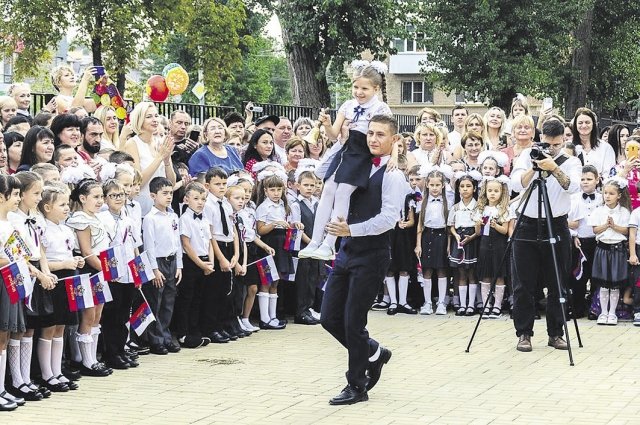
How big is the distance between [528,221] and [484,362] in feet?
5.05

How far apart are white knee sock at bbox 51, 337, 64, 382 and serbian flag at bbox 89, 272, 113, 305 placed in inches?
18.4

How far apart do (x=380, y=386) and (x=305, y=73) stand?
1525 centimetres

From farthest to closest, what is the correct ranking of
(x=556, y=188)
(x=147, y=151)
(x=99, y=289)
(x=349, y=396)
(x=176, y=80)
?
1. (x=176, y=80)
2. (x=147, y=151)
3. (x=556, y=188)
4. (x=99, y=289)
5. (x=349, y=396)

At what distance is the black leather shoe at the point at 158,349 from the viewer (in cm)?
1080

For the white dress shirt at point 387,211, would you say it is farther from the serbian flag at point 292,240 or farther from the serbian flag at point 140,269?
the serbian flag at point 292,240

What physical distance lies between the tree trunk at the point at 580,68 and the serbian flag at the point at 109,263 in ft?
101

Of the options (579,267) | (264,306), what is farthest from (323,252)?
(579,267)

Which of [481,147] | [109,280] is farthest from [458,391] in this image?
[481,147]

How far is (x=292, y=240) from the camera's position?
42.3 ft

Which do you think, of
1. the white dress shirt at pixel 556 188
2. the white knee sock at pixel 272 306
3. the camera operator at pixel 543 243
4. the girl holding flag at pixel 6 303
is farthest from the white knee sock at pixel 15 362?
the white dress shirt at pixel 556 188

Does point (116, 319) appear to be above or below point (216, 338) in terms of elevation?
above

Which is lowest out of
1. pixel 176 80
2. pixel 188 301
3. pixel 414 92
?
pixel 188 301

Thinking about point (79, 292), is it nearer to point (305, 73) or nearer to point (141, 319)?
point (141, 319)

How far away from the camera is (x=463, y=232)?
549 inches
